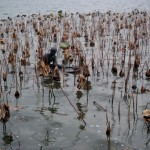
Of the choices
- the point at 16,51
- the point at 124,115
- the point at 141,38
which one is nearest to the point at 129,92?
the point at 124,115

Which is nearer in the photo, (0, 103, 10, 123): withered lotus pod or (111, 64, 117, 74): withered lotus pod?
(0, 103, 10, 123): withered lotus pod

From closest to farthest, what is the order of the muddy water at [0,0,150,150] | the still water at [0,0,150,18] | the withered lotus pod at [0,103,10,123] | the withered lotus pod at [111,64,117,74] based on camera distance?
the muddy water at [0,0,150,150] < the withered lotus pod at [0,103,10,123] < the withered lotus pod at [111,64,117,74] < the still water at [0,0,150,18]

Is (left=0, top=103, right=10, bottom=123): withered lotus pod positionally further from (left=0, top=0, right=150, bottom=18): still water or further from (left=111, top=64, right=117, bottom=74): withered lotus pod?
(left=0, top=0, right=150, bottom=18): still water

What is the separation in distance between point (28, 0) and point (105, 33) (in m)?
A: 27.0

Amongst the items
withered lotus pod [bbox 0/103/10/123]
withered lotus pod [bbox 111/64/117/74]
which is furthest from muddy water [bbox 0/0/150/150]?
withered lotus pod [bbox 111/64/117/74]

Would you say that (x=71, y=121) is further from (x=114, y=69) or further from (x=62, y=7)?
(x=62, y=7)

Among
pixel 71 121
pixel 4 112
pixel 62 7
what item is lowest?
pixel 71 121

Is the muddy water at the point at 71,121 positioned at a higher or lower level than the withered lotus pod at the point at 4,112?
lower

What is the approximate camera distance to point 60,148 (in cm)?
681

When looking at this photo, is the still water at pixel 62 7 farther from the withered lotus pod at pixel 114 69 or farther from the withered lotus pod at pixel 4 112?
the withered lotus pod at pixel 4 112

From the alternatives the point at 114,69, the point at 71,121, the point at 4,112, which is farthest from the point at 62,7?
the point at 4,112

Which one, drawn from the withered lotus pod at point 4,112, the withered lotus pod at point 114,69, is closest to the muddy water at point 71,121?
the withered lotus pod at point 4,112

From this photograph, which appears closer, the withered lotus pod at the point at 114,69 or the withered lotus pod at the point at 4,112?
the withered lotus pod at the point at 4,112

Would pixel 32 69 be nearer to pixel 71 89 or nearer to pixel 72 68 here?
pixel 72 68
